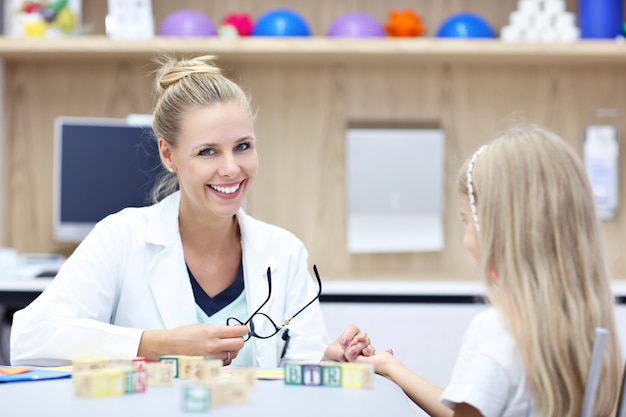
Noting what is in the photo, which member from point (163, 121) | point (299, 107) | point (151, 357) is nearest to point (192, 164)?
point (163, 121)

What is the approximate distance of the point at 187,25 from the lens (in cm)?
344

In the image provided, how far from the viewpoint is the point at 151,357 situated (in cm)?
176

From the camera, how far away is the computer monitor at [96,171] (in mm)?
3480

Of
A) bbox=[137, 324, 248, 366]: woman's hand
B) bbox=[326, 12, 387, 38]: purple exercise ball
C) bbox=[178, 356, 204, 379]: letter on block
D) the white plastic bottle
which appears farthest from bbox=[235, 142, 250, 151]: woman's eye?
the white plastic bottle

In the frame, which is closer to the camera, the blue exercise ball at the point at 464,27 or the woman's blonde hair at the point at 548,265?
the woman's blonde hair at the point at 548,265

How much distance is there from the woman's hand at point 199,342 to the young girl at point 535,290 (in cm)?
44

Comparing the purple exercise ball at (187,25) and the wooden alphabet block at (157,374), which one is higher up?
the purple exercise ball at (187,25)

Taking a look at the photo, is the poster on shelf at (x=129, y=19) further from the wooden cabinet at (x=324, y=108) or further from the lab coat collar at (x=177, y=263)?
the lab coat collar at (x=177, y=263)

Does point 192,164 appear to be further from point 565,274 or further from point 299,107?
point 299,107

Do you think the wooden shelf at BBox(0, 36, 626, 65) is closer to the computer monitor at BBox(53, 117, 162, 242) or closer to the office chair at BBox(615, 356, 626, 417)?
the computer monitor at BBox(53, 117, 162, 242)

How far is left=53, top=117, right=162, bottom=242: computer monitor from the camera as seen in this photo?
3.48 metres

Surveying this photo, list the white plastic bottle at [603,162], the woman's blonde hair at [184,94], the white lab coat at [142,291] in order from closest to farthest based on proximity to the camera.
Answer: the white lab coat at [142,291]
the woman's blonde hair at [184,94]
the white plastic bottle at [603,162]

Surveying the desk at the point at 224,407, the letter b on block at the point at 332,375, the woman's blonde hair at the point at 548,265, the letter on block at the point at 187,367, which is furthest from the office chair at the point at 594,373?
the letter on block at the point at 187,367

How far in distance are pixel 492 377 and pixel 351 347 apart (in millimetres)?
452
